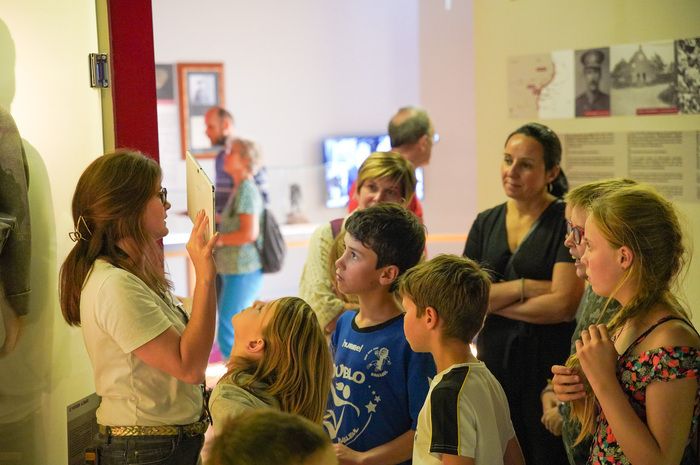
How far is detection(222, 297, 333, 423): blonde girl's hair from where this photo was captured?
2164mm

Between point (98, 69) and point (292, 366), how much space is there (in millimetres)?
1327

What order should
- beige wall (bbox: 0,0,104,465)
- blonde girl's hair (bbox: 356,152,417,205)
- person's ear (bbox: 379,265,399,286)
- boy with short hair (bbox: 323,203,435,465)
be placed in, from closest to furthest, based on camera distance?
1. boy with short hair (bbox: 323,203,435,465)
2. person's ear (bbox: 379,265,399,286)
3. beige wall (bbox: 0,0,104,465)
4. blonde girl's hair (bbox: 356,152,417,205)

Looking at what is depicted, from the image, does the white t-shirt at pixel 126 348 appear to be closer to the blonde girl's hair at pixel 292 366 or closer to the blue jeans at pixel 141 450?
the blue jeans at pixel 141 450

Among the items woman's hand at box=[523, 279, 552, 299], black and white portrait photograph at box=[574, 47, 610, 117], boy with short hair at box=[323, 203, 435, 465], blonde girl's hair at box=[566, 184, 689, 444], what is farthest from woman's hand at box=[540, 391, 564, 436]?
black and white portrait photograph at box=[574, 47, 610, 117]

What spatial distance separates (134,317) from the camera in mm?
2213

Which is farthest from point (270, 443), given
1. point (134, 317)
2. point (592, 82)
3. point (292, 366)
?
point (592, 82)

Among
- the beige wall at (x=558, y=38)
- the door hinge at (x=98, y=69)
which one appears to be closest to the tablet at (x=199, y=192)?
the door hinge at (x=98, y=69)

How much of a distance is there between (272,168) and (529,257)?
19.3 feet

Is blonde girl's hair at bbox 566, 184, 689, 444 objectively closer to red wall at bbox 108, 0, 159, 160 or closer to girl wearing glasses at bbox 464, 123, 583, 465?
girl wearing glasses at bbox 464, 123, 583, 465

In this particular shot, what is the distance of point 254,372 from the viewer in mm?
2199

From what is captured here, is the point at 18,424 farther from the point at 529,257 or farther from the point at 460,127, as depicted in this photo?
the point at 460,127

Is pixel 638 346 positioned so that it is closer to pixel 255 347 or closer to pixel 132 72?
pixel 255 347

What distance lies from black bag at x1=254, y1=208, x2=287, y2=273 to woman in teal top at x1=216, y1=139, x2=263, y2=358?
0.05 metres

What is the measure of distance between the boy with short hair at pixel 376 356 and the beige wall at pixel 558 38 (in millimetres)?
1807
